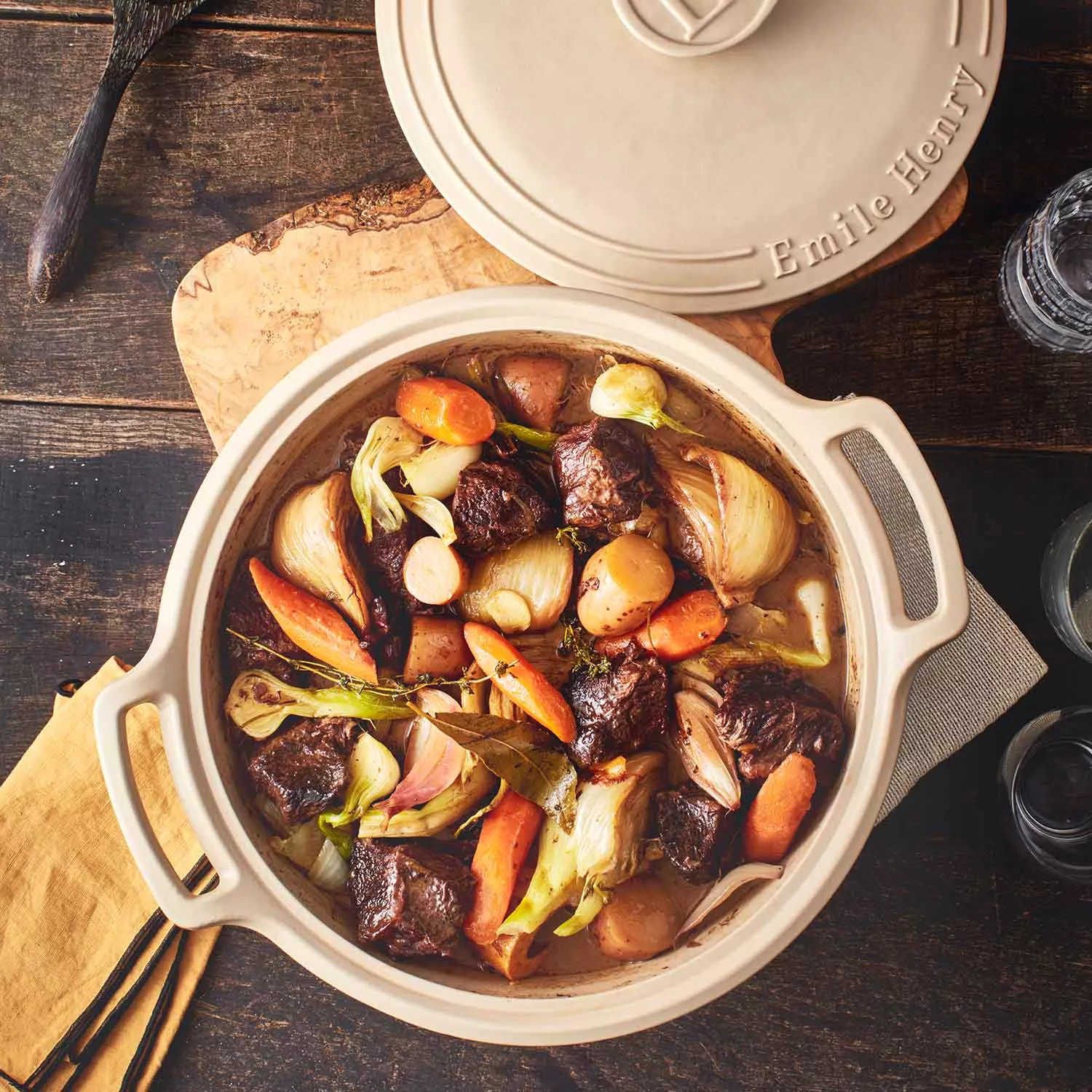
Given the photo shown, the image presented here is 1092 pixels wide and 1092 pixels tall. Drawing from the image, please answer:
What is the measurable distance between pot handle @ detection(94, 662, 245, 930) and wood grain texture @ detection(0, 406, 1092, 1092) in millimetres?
421

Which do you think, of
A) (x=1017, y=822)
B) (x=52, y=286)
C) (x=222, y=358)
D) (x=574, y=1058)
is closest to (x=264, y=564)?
(x=222, y=358)

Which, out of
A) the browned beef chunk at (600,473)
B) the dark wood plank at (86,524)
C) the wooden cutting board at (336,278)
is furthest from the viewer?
A: the dark wood plank at (86,524)

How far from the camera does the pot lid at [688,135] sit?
3.90 feet

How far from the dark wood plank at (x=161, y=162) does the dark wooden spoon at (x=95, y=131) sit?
4 cm

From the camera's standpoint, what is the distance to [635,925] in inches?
45.4

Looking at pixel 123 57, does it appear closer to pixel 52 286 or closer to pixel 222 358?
pixel 52 286

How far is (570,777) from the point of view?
3.83ft

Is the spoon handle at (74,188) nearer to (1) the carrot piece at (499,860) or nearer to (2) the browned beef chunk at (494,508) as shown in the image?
(2) the browned beef chunk at (494,508)

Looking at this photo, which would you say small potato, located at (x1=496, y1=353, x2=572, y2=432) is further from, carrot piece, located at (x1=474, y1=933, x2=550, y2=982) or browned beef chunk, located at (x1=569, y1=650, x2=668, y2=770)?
carrot piece, located at (x1=474, y1=933, x2=550, y2=982)

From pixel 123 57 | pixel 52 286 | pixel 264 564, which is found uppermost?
pixel 123 57

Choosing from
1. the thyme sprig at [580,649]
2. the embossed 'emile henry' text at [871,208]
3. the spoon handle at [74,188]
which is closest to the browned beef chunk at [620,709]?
the thyme sprig at [580,649]

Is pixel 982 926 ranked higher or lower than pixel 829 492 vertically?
lower

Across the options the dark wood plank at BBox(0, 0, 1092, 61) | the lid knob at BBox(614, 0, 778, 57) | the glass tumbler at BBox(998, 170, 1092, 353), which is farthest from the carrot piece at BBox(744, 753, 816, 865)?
the dark wood plank at BBox(0, 0, 1092, 61)

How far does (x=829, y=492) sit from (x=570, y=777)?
1.66 feet
